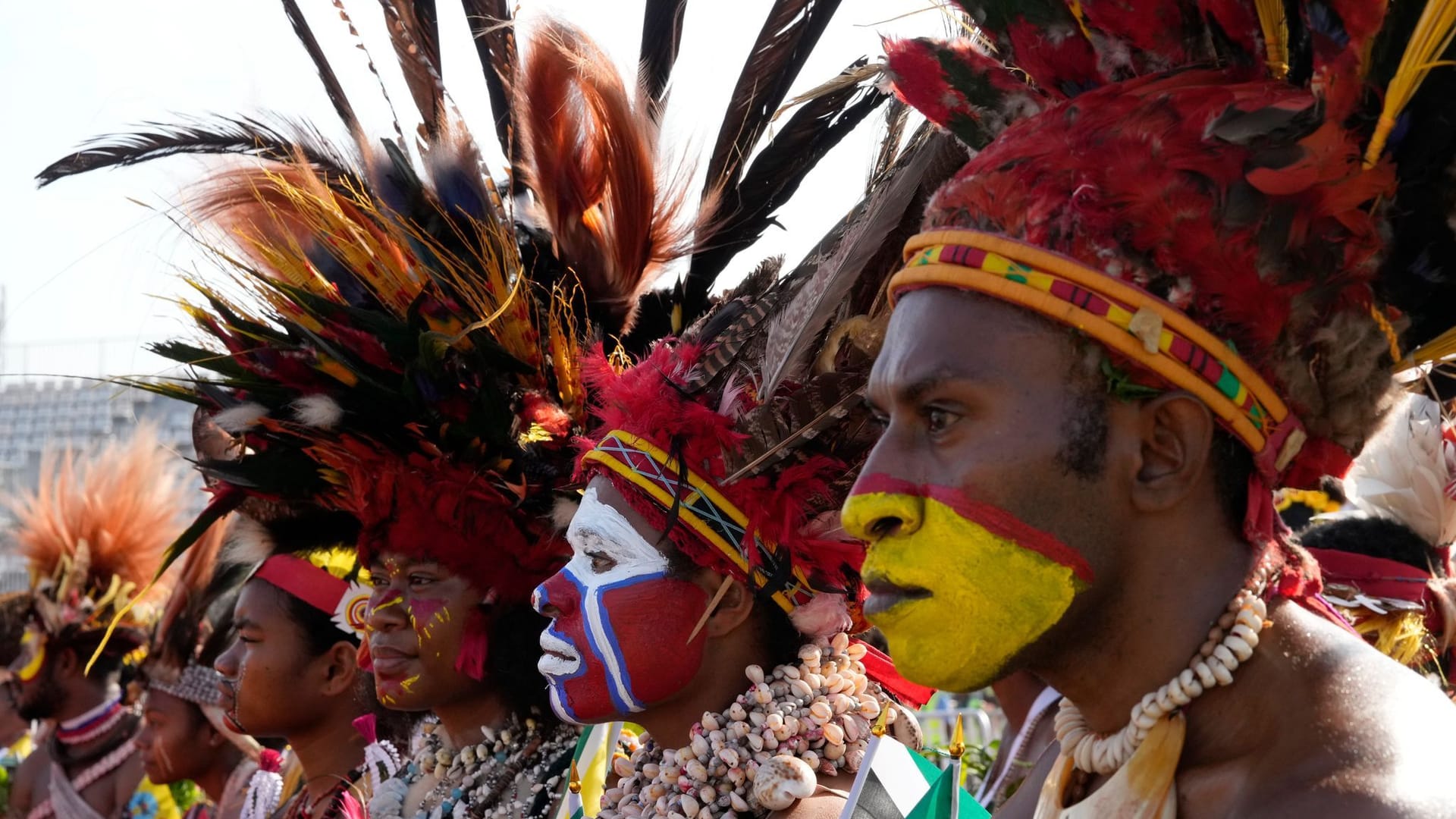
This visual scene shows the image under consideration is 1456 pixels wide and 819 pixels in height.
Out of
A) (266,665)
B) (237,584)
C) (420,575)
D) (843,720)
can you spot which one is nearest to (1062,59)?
(843,720)

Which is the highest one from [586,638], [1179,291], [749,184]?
[1179,291]

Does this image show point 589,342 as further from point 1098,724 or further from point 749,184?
point 1098,724

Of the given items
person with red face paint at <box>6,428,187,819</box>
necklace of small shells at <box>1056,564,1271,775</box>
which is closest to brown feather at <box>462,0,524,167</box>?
necklace of small shells at <box>1056,564,1271,775</box>

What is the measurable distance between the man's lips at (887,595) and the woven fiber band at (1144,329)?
0.45 metres

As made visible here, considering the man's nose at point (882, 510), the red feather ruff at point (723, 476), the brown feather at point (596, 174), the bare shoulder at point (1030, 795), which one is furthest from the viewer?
the brown feather at point (596, 174)

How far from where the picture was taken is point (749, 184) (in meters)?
4.49

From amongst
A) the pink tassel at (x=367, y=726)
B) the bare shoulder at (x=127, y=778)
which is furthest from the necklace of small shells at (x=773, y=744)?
the bare shoulder at (x=127, y=778)

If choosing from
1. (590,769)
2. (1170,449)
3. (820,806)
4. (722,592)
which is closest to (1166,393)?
(1170,449)

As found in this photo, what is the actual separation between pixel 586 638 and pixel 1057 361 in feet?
5.98

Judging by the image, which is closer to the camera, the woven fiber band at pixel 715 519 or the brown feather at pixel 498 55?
the woven fiber band at pixel 715 519

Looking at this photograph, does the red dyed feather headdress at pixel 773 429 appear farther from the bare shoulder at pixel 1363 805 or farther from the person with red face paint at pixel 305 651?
the person with red face paint at pixel 305 651

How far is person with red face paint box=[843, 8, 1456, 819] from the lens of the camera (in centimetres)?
210

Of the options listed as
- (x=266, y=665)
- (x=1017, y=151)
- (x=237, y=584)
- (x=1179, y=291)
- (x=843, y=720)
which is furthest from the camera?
(x=237, y=584)

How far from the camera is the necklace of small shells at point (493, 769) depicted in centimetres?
463
